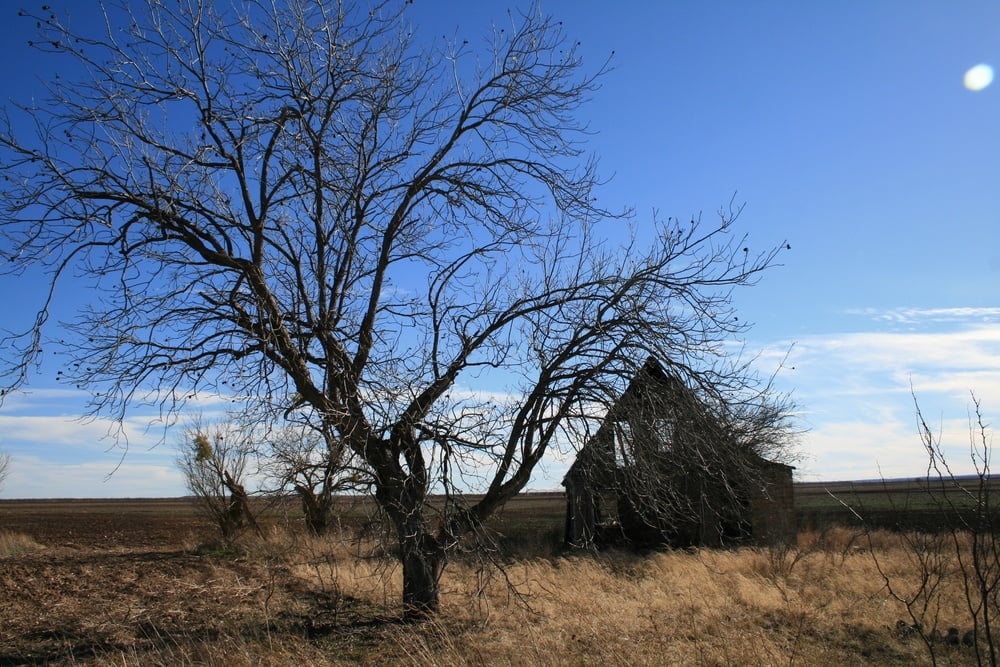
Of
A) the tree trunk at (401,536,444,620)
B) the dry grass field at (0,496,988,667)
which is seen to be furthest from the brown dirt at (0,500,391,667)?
the tree trunk at (401,536,444,620)

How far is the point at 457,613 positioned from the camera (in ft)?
36.7

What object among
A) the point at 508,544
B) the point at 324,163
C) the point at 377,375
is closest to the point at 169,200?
the point at 324,163

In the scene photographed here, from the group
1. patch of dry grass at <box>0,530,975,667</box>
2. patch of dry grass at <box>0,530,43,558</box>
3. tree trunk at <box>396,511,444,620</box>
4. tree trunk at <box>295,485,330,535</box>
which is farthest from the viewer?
patch of dry grass at <box>0,530,43,558</box>

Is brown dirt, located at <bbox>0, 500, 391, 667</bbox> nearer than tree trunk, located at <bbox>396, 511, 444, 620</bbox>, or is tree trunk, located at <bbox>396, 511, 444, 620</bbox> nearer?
brown dirt, located at <bbox>0, 500, 391, 667</bbox>

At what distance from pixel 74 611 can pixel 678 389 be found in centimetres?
933

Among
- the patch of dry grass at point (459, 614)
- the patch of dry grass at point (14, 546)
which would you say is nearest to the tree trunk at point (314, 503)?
the patch of dry grass at point (459, 614)

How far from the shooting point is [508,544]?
2527cm

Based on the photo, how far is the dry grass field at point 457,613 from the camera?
8820 mm

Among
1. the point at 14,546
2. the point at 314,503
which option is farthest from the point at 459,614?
the point at 14,546

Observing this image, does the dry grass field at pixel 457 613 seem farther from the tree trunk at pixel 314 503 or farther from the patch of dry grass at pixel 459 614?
the tree trunk at pixel 314 503

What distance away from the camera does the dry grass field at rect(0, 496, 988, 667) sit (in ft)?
28.9

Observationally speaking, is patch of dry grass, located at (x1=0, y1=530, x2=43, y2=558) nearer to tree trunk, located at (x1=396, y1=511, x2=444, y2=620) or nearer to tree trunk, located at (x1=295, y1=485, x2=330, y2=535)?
tree trunk, located at (x1=396, y1=511, x2=444, y2=620)

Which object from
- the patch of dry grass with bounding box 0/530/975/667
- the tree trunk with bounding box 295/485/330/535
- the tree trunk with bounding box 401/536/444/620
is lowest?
the patch of dry grass with bounding box 0/530/975/667

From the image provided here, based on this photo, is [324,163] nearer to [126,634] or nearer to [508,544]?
[126,634]
